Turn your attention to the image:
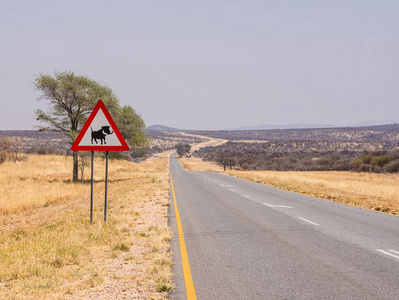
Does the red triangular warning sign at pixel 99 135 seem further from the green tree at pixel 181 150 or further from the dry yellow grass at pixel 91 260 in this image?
the green tree at pixel 181 150

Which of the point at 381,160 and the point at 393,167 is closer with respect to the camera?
the point at 393,167

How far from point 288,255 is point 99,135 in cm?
506

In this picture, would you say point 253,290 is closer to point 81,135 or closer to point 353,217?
point 81,135

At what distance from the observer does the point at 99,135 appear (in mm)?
8109

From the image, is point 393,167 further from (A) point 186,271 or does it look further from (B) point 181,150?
(B) point 181,150

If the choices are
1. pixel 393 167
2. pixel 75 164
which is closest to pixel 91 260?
pixel 75 164

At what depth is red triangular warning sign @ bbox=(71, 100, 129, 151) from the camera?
26.2 feet

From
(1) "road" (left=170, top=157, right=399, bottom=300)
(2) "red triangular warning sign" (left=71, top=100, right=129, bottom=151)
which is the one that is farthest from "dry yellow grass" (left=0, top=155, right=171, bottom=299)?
(2) "red triangular warning sign" (left=71, top=100, right=129, bottom=151)

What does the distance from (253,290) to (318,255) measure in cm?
233

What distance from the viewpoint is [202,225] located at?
376 inches

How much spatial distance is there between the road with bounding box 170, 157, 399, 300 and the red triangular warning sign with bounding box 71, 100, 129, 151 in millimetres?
2714

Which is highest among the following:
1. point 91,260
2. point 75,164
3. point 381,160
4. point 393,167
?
point 381,160

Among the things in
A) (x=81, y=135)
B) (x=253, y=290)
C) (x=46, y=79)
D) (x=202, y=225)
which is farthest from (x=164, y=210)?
(x=46, y=79)

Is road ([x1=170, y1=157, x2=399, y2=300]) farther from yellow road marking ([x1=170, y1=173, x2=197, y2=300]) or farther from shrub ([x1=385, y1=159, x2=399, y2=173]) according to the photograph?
shrub ([x1=385, y1=159, x2=399, y2=173])
